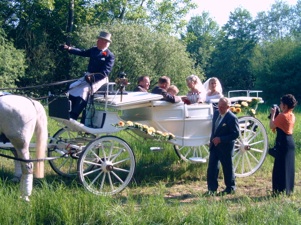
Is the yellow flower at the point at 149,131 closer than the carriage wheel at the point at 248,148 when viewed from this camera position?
Yes

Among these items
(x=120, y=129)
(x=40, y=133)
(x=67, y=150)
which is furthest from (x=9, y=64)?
(x=40, y=133)

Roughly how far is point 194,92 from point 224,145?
159 centimetres

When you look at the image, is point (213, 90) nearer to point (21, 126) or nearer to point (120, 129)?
point (120, 129)

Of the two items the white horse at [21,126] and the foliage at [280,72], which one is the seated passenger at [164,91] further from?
the foliage at [280,72]

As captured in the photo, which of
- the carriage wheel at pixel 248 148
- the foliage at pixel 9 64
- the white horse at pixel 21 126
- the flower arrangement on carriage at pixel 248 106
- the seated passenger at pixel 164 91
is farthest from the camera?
the foliage at pixel 9 64

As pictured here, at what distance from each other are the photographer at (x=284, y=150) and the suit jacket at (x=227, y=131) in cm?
54

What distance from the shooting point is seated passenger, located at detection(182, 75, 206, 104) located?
804 centimetres

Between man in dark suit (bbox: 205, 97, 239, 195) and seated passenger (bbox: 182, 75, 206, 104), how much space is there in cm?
115

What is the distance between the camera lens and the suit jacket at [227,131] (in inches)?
263

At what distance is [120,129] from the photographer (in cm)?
686

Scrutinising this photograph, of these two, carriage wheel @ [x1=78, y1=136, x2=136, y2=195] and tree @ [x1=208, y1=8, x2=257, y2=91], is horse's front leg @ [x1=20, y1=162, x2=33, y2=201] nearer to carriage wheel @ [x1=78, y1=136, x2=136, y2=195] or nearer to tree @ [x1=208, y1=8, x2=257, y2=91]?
carriage wheel @ [x1=78, y1=136, x2=136, y2=195]

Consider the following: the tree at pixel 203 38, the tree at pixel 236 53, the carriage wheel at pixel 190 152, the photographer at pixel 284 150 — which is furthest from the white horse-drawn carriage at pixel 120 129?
the tree at pixel 203 38

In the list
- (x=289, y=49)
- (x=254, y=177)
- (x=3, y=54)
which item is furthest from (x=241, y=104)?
(x=289, y=49)

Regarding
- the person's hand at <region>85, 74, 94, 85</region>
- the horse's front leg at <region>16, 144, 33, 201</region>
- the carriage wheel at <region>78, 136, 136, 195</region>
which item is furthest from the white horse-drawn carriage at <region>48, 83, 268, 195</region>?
the horse's front leg at <region>16, 144, 33, 201</region>
